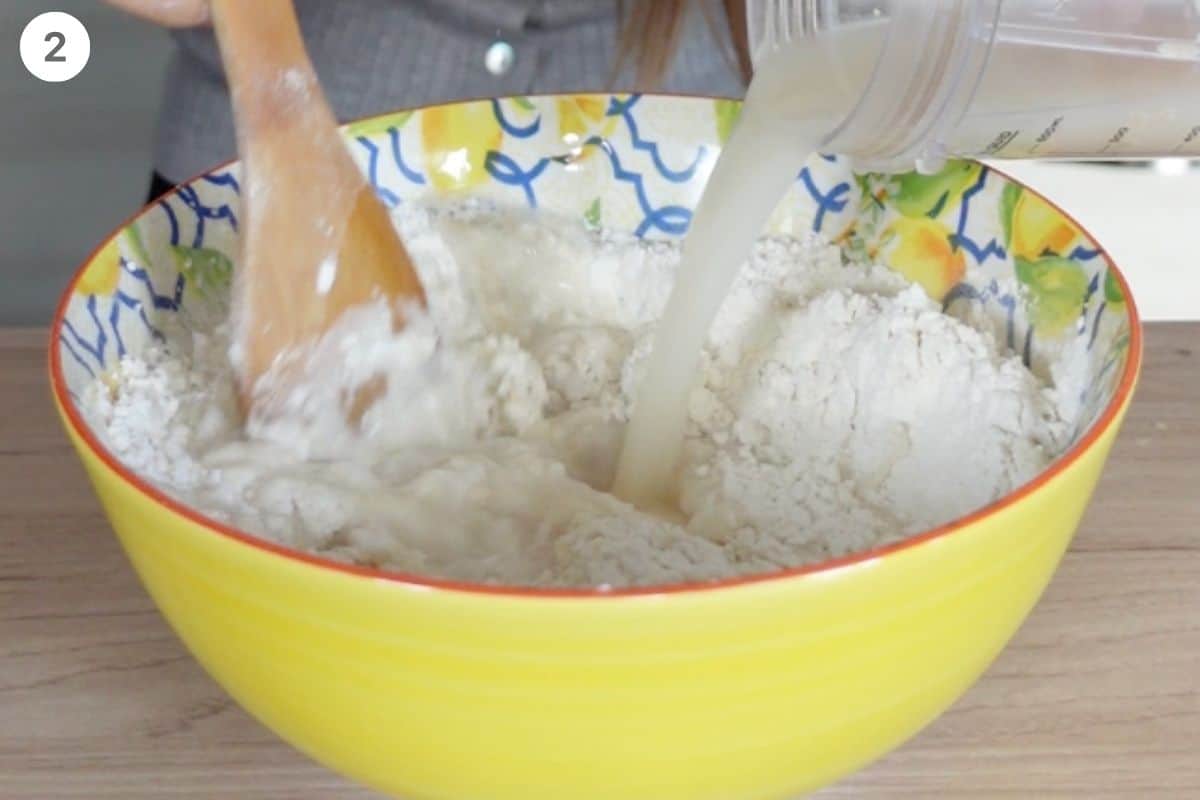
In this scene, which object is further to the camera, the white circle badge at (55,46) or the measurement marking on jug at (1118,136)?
the white circle badge at (55,46)

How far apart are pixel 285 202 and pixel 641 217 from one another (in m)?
0.23

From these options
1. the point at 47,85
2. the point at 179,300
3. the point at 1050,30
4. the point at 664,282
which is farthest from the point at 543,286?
the point at 47,85

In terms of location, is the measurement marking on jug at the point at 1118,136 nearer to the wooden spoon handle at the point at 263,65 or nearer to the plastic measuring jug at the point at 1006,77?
the plastic measuring jug at the point at 1006,77

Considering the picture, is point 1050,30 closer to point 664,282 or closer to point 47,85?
point 664,282

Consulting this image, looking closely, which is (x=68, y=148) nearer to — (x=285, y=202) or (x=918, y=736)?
(x=285, y=202)

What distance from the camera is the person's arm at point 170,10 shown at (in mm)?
593

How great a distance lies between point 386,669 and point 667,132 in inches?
16.8

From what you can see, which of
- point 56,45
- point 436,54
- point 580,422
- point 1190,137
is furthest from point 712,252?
point 56,45

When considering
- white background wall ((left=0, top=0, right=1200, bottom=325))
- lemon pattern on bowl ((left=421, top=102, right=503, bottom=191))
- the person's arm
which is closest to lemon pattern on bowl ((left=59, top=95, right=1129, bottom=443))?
lemon pattern on bowl ((left=421, top=102, right=503, bottom=191))

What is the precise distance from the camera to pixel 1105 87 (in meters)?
0.56

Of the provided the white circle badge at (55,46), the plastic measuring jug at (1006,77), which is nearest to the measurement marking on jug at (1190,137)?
the plastic measuring jug at (1006,77)

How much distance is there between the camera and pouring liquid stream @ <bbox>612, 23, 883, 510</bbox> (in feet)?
2.10

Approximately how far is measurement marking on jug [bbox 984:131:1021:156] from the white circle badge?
1078 millimetres

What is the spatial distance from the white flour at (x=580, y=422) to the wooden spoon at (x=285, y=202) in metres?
0.02
